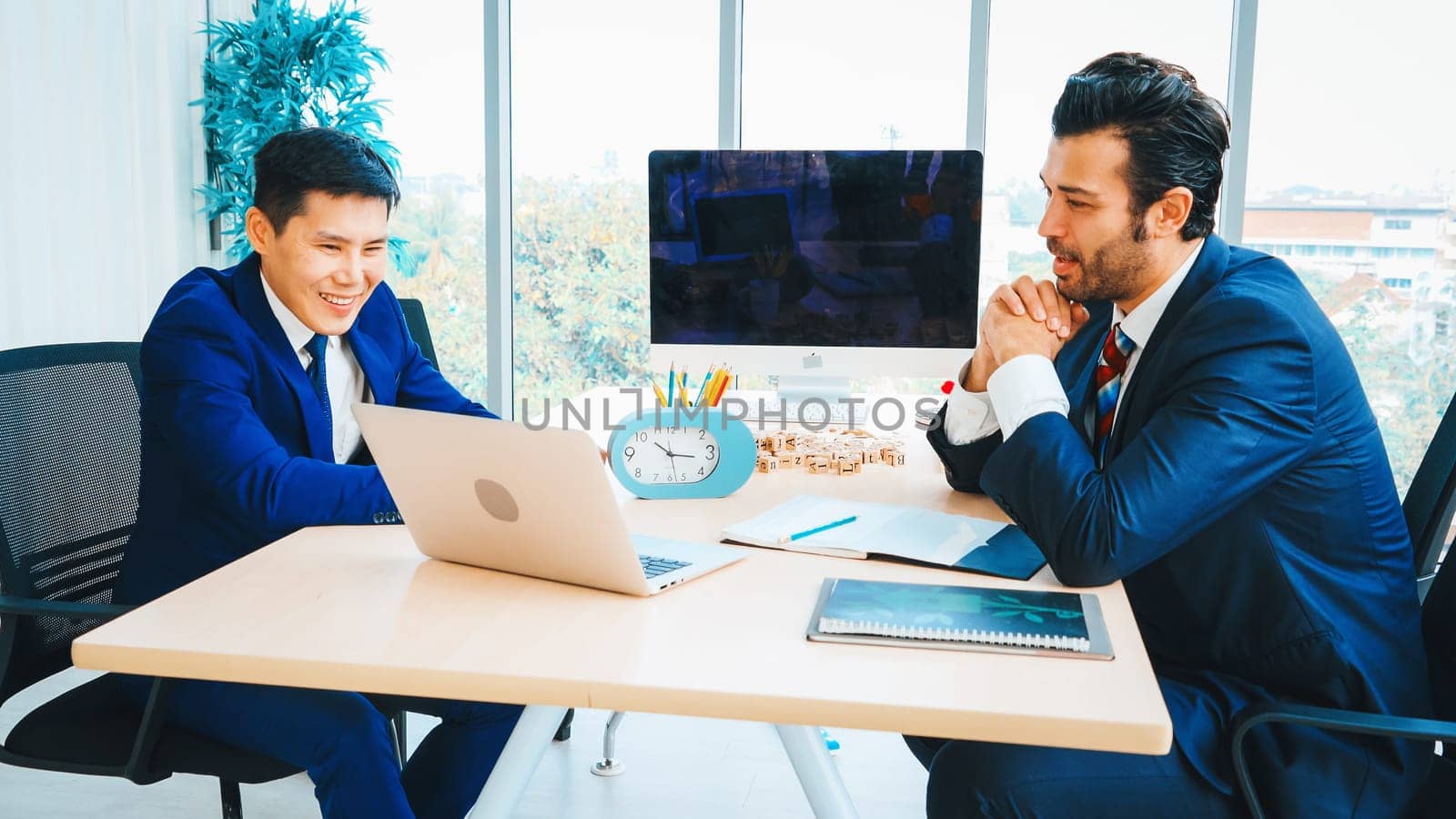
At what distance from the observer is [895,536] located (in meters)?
1.60

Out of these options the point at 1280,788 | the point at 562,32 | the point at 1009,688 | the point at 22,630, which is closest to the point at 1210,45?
the point at 562,32

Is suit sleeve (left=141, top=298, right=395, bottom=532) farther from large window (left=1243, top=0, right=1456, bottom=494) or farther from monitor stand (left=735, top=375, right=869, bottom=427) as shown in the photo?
large window (left=1243, top=0, right=1456, bottom=494)

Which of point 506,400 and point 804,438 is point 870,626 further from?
point 506,400

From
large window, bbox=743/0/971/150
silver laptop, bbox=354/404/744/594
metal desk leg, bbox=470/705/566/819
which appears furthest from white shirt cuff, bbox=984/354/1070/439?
large window, bbox=743/0/971/150

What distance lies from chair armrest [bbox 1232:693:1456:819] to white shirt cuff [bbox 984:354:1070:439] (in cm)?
42

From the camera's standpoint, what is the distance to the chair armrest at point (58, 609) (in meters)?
1.58

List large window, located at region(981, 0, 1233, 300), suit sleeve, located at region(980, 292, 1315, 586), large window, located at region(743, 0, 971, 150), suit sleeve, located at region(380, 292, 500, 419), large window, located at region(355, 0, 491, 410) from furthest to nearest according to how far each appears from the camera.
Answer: large window, located at region(355, 0, 491, 410), large window, located at region(743, 0, 971, 150), large window, located at region(981, 0, 1233, 300), suit sleeve, located at region(380, 292, 500, 419), suit sleeve, located at region(980, 292, 1315, 586)

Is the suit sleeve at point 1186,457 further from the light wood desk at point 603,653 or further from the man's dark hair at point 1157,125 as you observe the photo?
the man's dark hair at point 1157,125

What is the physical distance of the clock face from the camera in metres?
1.82

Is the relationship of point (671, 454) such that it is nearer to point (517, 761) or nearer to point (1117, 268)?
point (517, 761)

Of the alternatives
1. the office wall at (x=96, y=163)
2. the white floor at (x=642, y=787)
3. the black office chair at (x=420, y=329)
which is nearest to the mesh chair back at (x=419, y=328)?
the black office chair at (x=420, y=329)

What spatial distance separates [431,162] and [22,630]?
326cm

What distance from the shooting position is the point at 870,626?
1.22m

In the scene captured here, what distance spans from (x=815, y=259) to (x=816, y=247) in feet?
0.08
